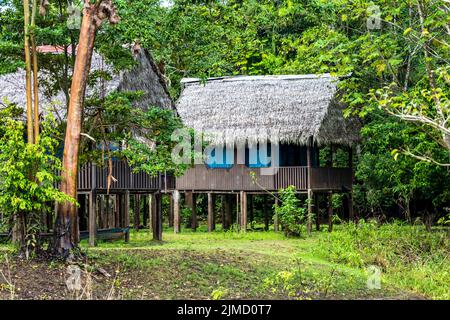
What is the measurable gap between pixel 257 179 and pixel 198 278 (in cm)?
991

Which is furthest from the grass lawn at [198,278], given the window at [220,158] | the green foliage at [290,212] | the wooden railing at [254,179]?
the window at [220,158]

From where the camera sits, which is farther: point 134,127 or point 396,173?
point 396,173

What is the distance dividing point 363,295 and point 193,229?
11.8 m

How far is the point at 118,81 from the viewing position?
648 inches

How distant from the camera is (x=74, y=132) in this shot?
11.2m

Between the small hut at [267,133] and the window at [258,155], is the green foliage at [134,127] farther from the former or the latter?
the window at [258,155]

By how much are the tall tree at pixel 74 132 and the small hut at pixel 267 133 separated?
9.56m

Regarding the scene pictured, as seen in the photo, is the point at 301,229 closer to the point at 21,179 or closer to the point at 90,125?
the point at 90,125

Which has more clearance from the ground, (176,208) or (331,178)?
(331,178)

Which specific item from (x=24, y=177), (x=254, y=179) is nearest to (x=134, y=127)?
(x=24, y=177)

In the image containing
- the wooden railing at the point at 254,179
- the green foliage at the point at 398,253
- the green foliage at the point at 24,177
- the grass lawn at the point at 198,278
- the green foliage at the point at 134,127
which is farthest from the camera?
the wooden railing at the point at 254,179

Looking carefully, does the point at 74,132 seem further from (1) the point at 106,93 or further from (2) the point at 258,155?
(2) the point at 258,155

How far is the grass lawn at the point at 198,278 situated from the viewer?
33.4 feet

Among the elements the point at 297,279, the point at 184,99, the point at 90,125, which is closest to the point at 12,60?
the point at 90,125
